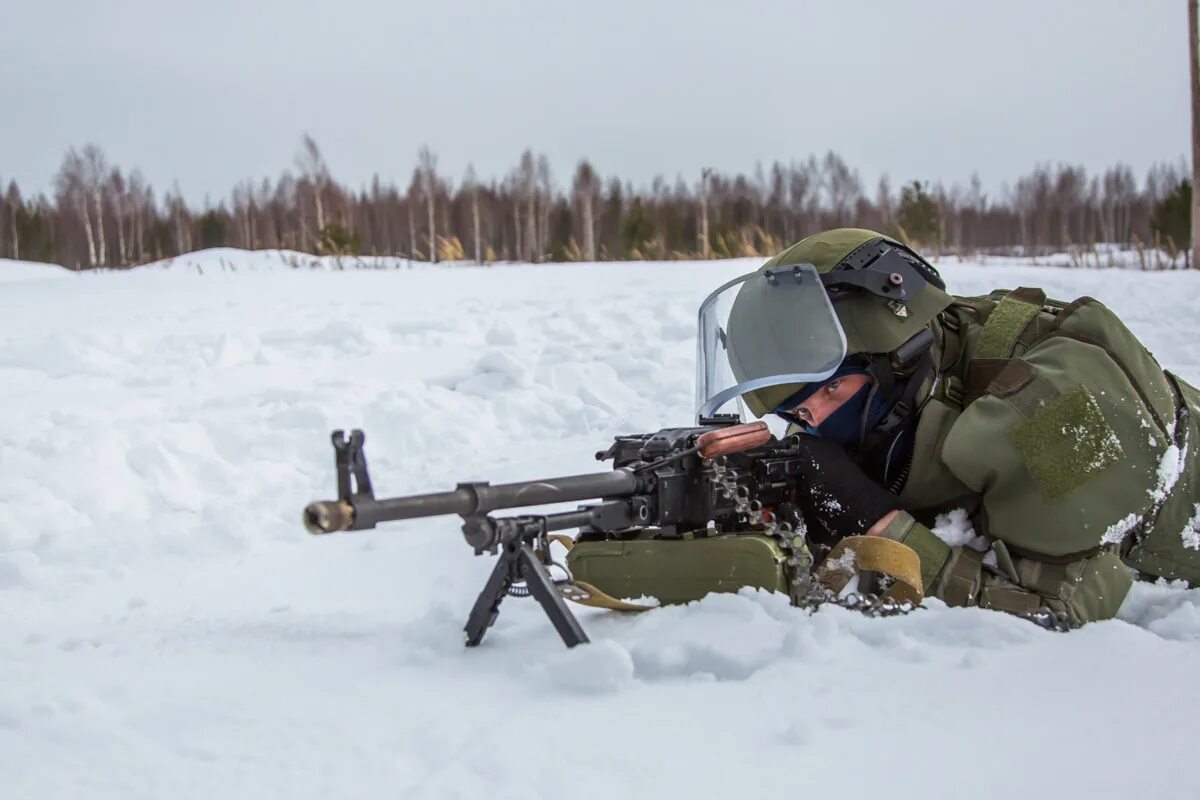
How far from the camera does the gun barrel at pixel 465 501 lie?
1768 millimetres

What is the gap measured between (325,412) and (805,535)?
3.65m

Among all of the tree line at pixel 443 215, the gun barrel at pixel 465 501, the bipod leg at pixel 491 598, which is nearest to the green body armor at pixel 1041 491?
the gun barrel at pixel 465 501

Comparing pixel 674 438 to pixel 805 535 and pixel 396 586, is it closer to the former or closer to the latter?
pixel 805 535

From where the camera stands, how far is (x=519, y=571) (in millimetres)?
2225

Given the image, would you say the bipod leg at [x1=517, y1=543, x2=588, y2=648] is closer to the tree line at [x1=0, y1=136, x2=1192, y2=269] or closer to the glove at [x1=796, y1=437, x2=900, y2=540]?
the glove at [x1=796, y1=437, x2=900, y2=540]

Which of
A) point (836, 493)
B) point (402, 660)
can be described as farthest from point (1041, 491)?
point (402, 660)

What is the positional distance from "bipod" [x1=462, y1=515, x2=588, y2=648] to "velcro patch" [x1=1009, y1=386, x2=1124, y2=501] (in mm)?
1242

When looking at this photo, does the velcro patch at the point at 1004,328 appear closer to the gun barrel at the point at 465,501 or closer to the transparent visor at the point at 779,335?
the transparent visor at the point at 779,335

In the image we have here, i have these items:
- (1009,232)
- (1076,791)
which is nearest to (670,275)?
(1076,791)

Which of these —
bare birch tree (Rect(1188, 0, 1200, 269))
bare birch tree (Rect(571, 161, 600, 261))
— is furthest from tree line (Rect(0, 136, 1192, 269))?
bare birch tree (Rect(1188, 0, 1200, 269))

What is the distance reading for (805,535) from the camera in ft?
9.23

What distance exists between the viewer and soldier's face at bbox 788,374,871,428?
2.86 meters

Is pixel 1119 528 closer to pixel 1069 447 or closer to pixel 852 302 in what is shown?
pixel 1069 447

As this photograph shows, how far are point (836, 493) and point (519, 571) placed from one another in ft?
3.23
